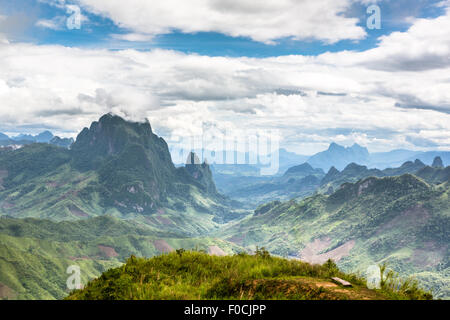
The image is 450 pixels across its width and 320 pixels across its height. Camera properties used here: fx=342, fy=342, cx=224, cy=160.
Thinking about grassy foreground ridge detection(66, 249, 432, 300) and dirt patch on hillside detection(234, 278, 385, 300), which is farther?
grassy foreground ridge detection(66, 249, 432, 300)

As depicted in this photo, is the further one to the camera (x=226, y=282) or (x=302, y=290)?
(x=226, y=282)

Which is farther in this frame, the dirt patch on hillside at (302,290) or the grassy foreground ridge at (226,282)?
the grassy foreground ridge at (226,282)

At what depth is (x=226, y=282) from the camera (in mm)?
13031

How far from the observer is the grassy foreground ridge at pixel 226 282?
12055 millimetres

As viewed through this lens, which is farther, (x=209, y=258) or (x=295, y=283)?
(x=209, y=258)

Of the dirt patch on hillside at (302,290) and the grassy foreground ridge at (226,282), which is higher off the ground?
the dirt patch on hillside at (302,290)

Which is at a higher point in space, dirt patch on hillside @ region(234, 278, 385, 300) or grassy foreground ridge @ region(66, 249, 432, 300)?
dirt patch on hillside @ region(234, 278, 385, 300)

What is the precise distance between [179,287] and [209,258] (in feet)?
16.3

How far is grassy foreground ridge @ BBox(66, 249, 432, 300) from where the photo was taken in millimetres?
12055
